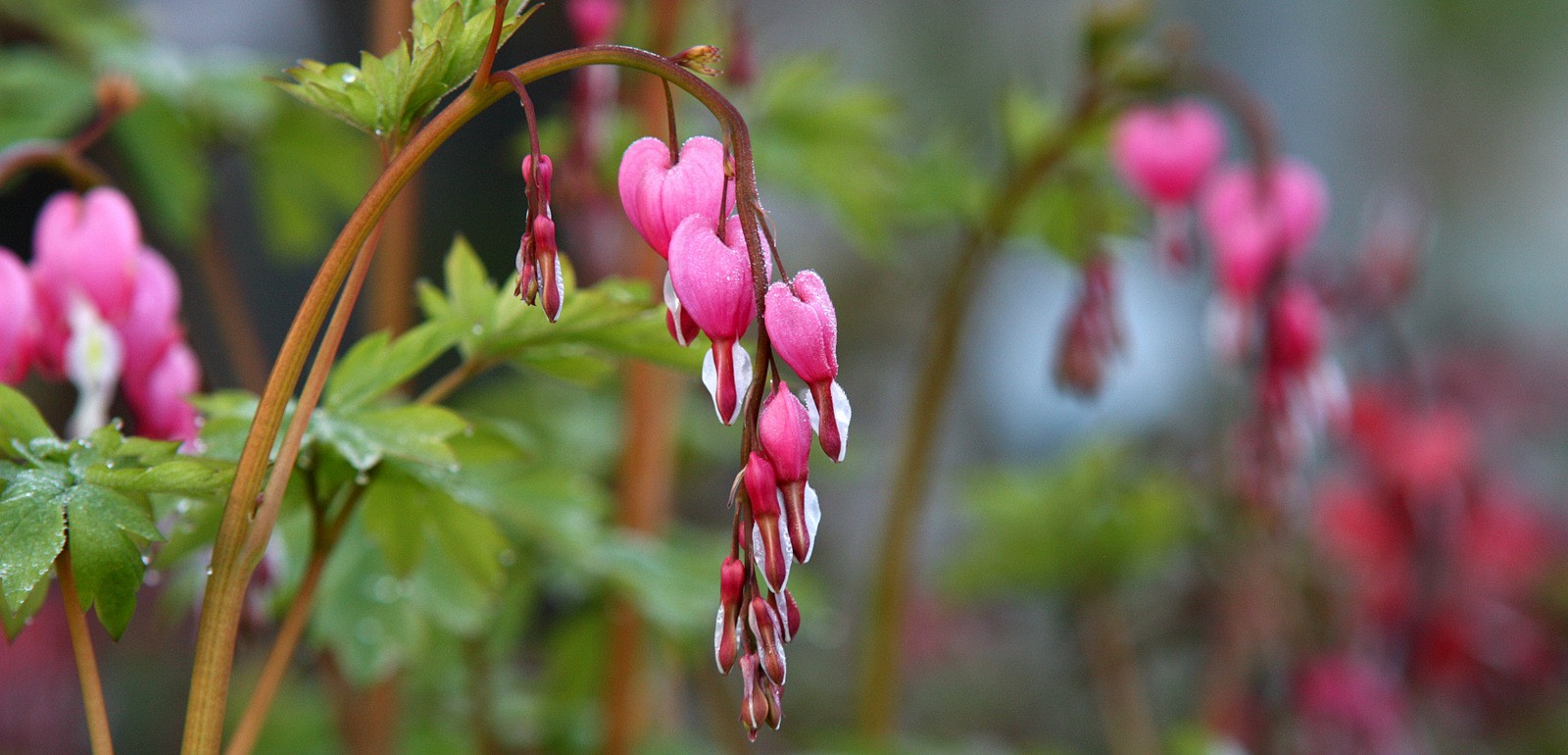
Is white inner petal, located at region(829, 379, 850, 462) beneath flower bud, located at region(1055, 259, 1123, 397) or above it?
above

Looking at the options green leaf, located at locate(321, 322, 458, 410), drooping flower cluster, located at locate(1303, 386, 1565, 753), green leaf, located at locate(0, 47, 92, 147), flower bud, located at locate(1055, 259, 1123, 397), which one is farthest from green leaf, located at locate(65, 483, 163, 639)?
drooping flower cluster, located at locate(1303, 386, 1565, 753)

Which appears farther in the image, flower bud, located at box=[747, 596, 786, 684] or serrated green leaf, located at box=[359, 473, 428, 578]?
serrated green leaf, located at box=[359, 473, 428, 578]

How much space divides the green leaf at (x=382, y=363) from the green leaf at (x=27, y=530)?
5.7 inches

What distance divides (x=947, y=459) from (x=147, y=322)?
9.22 feet

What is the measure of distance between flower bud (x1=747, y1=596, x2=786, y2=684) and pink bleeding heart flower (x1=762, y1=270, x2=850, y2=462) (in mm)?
59

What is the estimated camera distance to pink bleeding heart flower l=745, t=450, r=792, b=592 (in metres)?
0.44

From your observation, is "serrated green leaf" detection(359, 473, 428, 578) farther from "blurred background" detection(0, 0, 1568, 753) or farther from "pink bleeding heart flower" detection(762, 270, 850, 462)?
"pink bleeding heart flower" detection(762, 270, 850, 462)

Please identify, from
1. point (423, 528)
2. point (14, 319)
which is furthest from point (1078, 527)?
point (14, 319)

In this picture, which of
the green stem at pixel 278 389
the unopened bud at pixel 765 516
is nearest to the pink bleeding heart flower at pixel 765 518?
the unopened bud at pixel 765 516

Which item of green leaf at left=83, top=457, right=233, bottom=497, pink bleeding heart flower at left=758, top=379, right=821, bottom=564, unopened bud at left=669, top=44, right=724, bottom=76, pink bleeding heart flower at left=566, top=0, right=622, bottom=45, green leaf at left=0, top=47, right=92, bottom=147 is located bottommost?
green leaf at left=83, top=457, right=233, bottom=497

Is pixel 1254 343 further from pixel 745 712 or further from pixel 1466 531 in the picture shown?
pixel 1466 531

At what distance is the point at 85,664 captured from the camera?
1.61ft

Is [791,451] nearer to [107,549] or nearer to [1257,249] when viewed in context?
[107,549]

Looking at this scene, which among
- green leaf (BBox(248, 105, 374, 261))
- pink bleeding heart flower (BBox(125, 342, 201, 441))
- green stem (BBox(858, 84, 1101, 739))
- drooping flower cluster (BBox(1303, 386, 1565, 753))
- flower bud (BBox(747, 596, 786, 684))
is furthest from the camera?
drooping flower cluster (BBox(1303, 386, 1565, 753))
